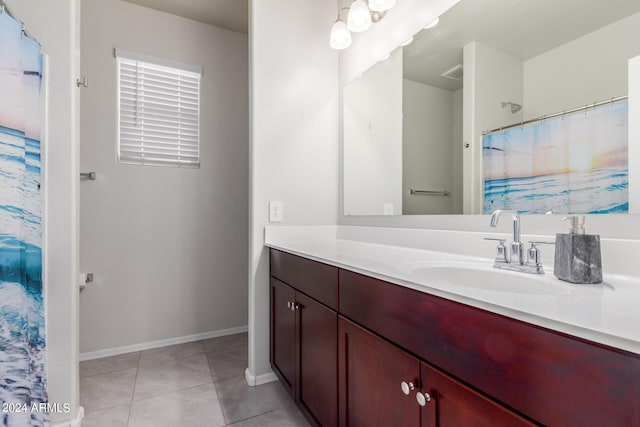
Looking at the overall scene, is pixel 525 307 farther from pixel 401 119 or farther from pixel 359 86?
pixel 359 86

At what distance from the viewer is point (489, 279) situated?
0.96m

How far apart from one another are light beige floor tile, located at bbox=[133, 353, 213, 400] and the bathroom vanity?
2.64 feet

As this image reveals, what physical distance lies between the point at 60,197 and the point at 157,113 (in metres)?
1.16

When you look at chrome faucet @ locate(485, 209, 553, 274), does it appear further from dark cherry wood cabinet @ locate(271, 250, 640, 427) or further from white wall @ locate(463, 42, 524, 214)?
dark cherry wood cabinet @ locate(271, 250, 640, 427)

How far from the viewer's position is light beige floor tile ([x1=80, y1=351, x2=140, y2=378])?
198 centimetres

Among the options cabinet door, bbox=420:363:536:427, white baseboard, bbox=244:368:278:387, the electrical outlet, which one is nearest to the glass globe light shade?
the electrical outlet

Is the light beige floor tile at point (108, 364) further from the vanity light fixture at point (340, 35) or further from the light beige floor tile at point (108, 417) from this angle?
the vanity light fixture at point (340, 35)

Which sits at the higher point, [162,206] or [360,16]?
[360,16]

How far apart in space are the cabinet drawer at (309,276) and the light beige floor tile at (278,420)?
0.65m

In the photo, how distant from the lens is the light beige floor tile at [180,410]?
4.85ft

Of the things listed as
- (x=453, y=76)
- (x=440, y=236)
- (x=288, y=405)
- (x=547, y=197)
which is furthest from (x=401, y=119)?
(x=288, y=405)

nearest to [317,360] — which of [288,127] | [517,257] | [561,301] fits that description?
[517,257]

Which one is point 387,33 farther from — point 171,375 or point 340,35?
point 171,375

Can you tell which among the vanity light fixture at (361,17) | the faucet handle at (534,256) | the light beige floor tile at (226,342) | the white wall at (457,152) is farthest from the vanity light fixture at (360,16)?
the light beige floor tile at (226,342)
